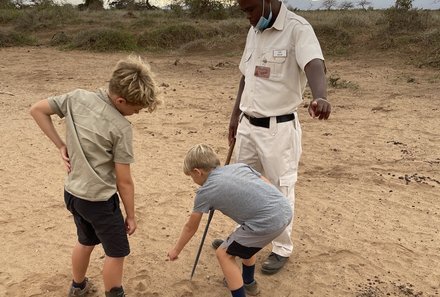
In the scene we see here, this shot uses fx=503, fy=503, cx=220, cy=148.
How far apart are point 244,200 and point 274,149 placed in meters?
0.57

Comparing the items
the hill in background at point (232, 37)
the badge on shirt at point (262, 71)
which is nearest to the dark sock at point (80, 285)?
the badge on shirt at point (262, 71)

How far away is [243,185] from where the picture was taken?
2461mm

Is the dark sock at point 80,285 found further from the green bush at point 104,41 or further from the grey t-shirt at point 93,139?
the green bush at point 104,41

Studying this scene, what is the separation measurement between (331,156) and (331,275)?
100.0 inches

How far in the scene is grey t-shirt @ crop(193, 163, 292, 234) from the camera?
2.45 metres

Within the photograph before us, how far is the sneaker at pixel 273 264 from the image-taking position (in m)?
3.27

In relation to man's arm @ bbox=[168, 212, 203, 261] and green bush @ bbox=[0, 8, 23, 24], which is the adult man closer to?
man's arm @ bbox=[168, 212, 203, 261]

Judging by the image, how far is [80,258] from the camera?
8.94 feet

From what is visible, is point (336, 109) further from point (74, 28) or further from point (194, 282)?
point (74, 28)

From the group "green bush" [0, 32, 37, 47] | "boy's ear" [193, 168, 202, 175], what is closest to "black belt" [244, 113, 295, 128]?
"boy's ear" [193, 168, 202, 175]

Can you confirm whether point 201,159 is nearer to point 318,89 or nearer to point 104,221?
point 104,221

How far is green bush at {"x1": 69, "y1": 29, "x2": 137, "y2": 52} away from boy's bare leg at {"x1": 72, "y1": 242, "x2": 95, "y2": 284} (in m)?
12.9

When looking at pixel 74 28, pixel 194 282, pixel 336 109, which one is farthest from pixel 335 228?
pixel 74 28

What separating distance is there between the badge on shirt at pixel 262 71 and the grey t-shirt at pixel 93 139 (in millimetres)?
892
